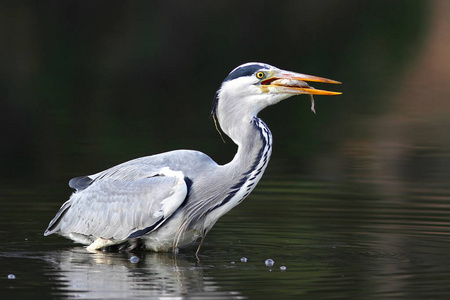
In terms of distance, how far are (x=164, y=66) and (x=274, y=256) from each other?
24.0 m

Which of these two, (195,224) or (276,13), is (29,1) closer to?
(276,13)

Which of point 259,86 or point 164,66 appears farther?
point 164,66

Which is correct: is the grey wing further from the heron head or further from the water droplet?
the water droplet

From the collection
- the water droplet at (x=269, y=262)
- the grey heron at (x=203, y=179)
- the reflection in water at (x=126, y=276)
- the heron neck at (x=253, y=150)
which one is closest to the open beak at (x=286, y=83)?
the grey heron at (x=203, y=179)

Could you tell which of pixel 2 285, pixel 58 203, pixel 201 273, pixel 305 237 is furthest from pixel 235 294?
pixel 58 203

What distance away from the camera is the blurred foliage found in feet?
62.2

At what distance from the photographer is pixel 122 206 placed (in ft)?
33.6

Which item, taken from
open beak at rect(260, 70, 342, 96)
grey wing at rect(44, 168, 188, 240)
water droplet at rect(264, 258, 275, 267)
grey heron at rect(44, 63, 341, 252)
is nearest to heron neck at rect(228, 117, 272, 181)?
grey heron at rect(44, 63, 341, 252)

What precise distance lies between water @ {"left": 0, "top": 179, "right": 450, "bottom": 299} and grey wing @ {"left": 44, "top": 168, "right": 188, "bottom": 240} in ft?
0.86

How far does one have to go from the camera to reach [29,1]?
36500 mm

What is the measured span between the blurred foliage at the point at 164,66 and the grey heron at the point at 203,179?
18.0 ft

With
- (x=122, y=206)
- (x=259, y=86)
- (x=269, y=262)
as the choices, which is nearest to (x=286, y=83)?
(x=259, y=86)

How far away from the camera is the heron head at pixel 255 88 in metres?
9.99

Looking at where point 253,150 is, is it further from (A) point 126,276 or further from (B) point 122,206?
(A) point 126,276
